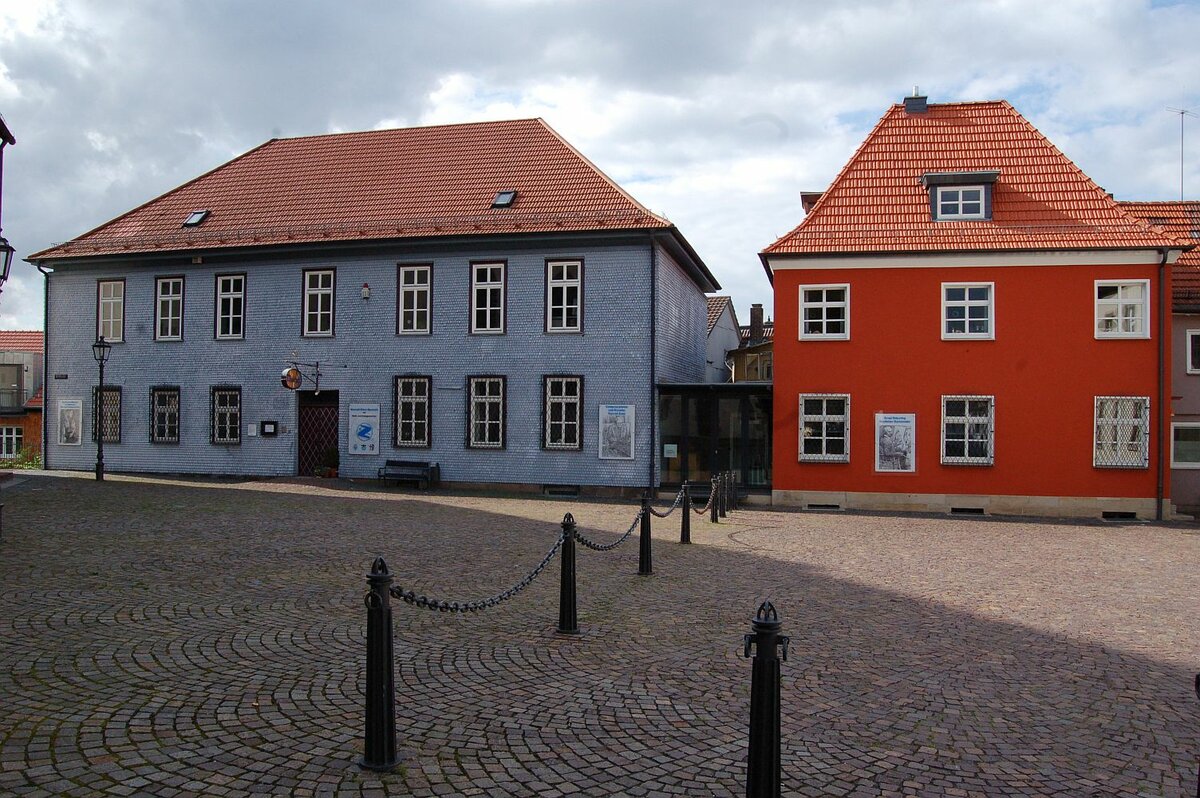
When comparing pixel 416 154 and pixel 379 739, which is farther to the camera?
pixel 416 154

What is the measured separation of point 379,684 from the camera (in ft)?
16.1

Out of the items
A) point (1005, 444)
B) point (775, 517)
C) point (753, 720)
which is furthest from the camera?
point (1005, 444)

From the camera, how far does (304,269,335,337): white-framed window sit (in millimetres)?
26156

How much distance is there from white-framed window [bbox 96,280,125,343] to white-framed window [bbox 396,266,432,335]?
29.0 ft

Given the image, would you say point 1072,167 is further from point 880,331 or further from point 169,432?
point 169,432

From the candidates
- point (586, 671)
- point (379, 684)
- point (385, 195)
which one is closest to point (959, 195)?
→ point (385, 195)

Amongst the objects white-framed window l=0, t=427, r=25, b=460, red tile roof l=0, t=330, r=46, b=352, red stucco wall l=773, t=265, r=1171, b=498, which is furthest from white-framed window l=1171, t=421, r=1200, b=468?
red tile roof l=0, t=330, r=46, b=352

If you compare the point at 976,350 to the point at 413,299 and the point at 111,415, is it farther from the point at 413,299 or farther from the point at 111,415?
the point at 111,415

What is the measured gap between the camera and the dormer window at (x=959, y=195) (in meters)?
22.8

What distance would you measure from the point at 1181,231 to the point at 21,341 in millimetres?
62683

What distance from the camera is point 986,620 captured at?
915 cm

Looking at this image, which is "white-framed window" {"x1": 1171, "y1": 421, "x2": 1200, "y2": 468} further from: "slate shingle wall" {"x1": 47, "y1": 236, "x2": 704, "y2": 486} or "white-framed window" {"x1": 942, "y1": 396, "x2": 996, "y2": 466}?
"slate shingle wall" {"x1": 47, "y1": 236, "x2": 704, "y2": 486}

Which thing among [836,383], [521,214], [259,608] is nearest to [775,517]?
[836,383]

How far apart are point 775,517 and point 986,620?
35.4ft
